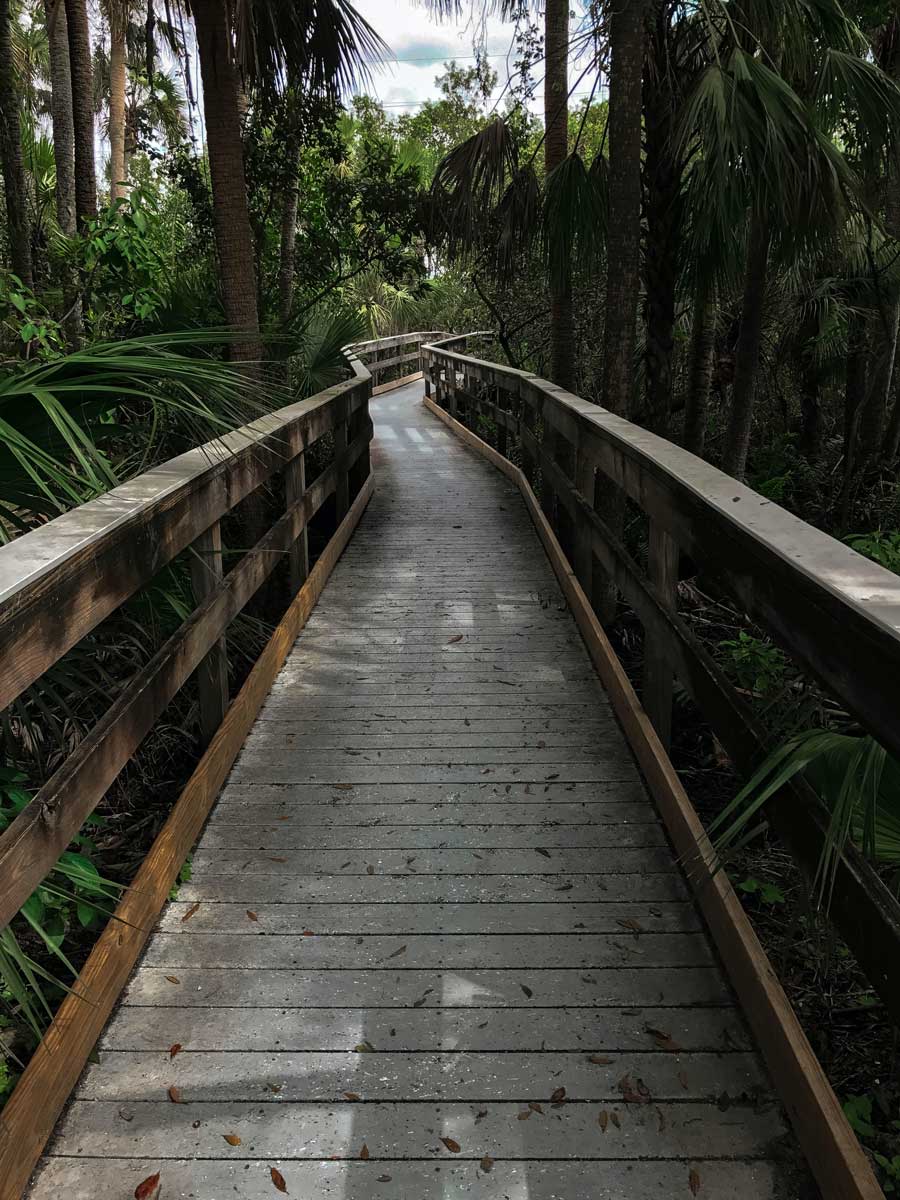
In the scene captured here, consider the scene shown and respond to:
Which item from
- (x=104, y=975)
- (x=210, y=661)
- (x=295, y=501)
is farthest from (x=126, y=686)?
(x=295, y=501)

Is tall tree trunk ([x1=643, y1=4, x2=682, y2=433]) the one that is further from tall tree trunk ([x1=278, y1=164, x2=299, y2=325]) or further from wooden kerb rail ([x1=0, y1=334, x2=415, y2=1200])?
tall tree trunk ([x1=278, y1=164, x2=299, y2=325])

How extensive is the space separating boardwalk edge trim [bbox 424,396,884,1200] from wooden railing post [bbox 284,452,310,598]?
192 cm

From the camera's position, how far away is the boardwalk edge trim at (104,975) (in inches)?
70.5

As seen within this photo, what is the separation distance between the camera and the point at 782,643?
196cm

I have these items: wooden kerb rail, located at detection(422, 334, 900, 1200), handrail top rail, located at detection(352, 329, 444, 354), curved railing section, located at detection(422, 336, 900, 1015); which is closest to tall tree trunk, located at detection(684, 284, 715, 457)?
curved railing section, located at detection(422, 336, 900, 1015)

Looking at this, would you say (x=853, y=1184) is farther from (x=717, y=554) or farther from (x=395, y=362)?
(x=395, y=362)

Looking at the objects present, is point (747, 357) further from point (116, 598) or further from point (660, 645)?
point (116, 598)

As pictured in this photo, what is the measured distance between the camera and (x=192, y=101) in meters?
5.91

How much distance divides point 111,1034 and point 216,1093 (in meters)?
0.32

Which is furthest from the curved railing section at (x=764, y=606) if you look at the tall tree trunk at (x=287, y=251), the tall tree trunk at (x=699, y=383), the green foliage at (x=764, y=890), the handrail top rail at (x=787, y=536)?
the tall tree trunk at (x=287, y=251)

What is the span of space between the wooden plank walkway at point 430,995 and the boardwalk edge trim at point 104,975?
0.05 metres

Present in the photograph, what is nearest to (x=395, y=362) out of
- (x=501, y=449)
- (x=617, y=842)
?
(x=501, y=449)

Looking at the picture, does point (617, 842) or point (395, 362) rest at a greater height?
point (395, 362)

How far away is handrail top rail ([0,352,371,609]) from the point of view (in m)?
1.83
